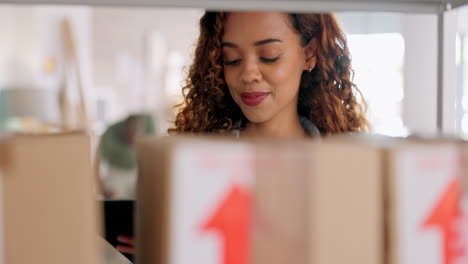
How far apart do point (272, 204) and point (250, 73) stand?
0.50 m

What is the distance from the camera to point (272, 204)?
505mm

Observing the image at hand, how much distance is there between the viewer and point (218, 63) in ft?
3.27

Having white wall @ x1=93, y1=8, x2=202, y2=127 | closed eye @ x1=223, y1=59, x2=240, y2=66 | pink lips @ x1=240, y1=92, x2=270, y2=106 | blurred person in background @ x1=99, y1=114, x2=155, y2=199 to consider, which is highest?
white wall @ x1=93, y1=8, x2=202, y2=127

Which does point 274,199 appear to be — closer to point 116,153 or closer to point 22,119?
point 116,153

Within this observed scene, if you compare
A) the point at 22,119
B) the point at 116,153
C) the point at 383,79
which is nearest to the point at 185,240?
the point at 383,79

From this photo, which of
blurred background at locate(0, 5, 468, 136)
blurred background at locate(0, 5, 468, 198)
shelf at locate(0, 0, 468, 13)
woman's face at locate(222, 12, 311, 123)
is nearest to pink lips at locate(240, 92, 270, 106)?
woman's face at locate(222, 12, 311, 123)

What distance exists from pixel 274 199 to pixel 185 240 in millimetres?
89

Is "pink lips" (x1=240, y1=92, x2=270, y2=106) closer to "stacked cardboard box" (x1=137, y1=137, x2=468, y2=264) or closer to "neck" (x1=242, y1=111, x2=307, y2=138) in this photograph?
"neck" (x1=242, y1=111, x2=307, y2=138)

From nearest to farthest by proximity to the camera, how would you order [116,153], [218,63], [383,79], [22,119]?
1. [218,63]
2. [383,79]
3. [116,153]
4. [22,119]

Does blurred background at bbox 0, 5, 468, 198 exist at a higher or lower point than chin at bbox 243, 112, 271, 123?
higher

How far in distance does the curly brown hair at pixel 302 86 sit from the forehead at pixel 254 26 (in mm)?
18

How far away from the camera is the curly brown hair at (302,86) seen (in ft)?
3.31

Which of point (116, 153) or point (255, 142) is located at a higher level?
point (255, 142)

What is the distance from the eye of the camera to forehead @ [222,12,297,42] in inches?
39.0
